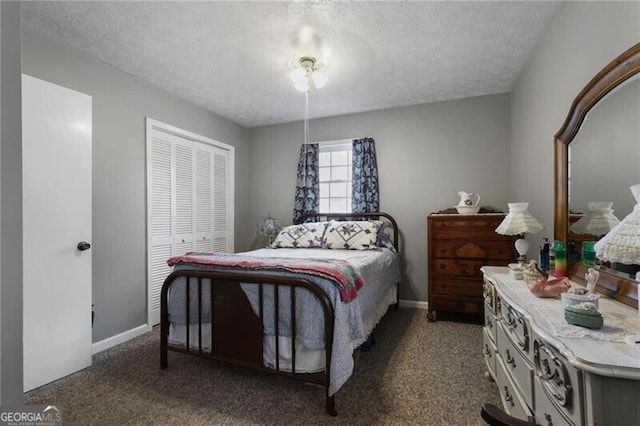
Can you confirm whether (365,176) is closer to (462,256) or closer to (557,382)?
(462,256)

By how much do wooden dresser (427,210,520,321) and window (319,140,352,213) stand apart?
4.27 ft

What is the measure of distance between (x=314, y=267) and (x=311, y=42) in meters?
1.70

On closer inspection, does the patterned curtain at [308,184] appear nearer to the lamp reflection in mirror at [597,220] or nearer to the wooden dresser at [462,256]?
the wooden dresser at [462,256]

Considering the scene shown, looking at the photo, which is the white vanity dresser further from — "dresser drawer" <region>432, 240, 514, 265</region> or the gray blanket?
"dresser drawer" <region>432, 240, 514, 265</region>

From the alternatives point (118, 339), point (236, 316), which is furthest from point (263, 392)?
point (118, 339)

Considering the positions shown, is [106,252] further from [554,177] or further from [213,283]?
[554,177]

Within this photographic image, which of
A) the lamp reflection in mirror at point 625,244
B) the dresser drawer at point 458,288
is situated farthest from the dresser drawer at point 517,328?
the dresser drawer at point 458,288

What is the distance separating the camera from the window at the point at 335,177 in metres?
4.06

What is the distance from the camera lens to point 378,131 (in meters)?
3.81

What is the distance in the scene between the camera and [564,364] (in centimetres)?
87

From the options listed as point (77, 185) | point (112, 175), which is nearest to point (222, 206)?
point (112, 175)

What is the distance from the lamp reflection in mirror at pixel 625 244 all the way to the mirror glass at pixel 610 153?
541 millimetres

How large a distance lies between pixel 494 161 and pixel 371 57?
191cm

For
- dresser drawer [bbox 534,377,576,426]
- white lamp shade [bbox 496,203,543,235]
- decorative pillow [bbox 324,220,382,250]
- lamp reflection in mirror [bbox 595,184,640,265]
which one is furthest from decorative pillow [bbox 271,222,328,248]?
lamp reflection in mirror [bbox 595,184,640,265]
